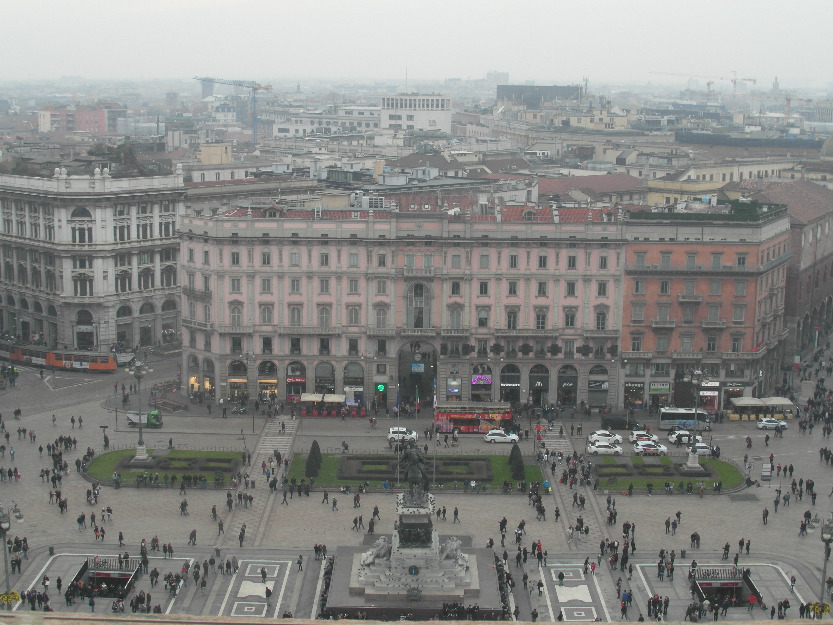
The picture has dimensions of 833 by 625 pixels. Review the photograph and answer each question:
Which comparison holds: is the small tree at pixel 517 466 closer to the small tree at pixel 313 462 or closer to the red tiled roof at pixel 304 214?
the small tree at pixel 313 462

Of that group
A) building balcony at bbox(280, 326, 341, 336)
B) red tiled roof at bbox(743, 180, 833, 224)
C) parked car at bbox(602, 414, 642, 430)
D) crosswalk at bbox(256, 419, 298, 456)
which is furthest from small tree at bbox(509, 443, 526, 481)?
red tiled roof at bbox(743, 180, 833, 224)

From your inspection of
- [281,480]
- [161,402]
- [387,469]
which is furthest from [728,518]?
[161,402]

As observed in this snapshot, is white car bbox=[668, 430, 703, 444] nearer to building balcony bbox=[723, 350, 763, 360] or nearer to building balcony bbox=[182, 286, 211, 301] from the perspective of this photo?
building balcony bbox=[723, 350, 763, 360]

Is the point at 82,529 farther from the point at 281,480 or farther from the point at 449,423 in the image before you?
the point at 449,423

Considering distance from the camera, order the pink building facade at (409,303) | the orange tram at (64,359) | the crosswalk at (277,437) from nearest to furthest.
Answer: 1. the crosswalk at (277,437)
2. the pink building facade at (409,303)
3. the orange tram at (64,359)

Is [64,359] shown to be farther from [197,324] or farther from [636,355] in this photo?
[636,355]

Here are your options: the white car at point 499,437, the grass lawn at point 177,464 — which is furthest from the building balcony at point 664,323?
the grass lawn at point 177,464

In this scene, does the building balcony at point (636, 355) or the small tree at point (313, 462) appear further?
the building balcony at point (636, 355)
